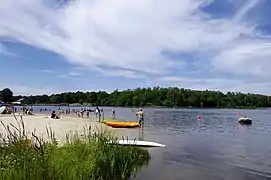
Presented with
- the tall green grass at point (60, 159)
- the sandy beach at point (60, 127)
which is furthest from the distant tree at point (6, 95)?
the tall green grass at point (60, 159)

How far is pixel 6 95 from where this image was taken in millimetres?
155375

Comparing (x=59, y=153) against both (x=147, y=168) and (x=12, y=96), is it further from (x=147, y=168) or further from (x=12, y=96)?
(x=12, y=96)

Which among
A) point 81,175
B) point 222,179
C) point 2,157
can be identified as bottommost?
point 222,179

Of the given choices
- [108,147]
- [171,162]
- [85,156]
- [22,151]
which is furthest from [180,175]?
[22,151]

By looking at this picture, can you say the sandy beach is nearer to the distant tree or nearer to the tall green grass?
the tall green grass

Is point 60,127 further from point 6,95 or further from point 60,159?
point 6,95

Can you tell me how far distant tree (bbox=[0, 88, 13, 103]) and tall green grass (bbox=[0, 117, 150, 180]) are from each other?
487 ft

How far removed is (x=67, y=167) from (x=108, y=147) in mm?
5328

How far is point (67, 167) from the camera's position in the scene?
9.78 meters

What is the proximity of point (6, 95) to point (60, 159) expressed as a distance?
15433cm

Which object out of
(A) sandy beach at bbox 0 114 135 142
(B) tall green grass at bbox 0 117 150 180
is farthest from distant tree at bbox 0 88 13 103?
(B) tall green grass at bbox 0 117 150 180

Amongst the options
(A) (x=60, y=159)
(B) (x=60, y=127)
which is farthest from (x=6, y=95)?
(A) (x=60, y=159)

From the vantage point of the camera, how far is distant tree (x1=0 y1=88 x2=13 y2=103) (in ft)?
508

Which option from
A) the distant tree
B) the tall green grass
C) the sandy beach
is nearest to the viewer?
the tall green grass
